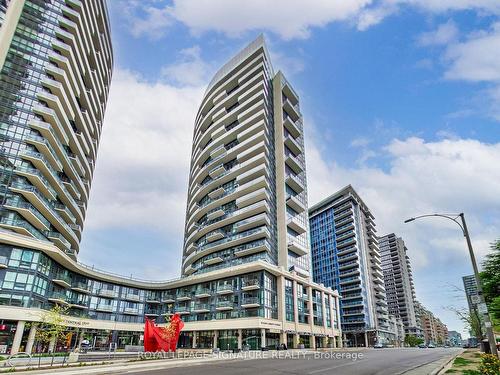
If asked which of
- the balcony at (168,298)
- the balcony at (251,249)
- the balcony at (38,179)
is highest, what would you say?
the balcony at (38,179)

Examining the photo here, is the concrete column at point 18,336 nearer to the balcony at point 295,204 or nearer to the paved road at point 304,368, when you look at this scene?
the paved road at point 304,368

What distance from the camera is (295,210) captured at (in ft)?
250

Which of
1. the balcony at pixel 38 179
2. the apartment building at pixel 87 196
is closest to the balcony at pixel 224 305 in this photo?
the apartment building at pixel 87 196

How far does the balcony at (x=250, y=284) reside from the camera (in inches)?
2215

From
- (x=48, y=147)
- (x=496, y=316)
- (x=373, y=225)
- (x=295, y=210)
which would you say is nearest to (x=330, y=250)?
(x=373, y=225)

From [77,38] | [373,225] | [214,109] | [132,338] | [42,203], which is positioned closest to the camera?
[42,203]

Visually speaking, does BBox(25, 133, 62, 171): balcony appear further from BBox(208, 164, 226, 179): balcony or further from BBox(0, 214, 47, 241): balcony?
BBox(208, 164, 226, 179): balcony

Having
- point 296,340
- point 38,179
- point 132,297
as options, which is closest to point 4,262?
point 38,179

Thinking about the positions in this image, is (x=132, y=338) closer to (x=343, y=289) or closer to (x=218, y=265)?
(x=218, y=265)

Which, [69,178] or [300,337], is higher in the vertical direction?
[69,178]

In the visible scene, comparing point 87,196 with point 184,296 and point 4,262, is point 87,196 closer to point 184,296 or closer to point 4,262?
point 184,296

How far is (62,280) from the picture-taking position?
53.8 metres

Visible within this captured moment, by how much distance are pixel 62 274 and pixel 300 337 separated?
44179 millimetres

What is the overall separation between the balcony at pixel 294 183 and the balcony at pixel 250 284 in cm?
2617
